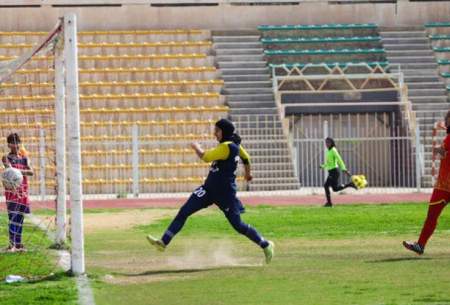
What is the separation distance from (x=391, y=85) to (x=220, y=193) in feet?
92.5

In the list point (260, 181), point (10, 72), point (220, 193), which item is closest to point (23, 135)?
point (260, 181)

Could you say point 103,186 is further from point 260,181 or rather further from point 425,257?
point 425,257

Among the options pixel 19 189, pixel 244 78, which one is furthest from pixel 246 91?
pixel 19 189

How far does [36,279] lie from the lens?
1515 cm

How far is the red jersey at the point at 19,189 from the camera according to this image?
1939cm

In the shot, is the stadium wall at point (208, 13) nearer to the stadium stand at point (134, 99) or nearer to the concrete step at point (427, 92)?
the stadium stand at point (134, 99)

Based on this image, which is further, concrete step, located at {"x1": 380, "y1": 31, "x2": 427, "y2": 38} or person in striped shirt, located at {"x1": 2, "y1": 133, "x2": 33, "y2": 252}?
concrete step, located at {"x1": 380, "y1": 31, "x2": 427, "y2": 38}

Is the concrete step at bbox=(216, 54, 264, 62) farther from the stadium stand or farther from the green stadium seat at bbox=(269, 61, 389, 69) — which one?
the green stadium seat at bbox=(269, 61, 389, 69)

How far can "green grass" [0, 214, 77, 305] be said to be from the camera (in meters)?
13.1

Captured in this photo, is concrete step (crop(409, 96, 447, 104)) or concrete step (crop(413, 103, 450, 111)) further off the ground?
concrete step (crop(409, 96, 447, 104))

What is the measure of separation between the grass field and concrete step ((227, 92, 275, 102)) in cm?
1552

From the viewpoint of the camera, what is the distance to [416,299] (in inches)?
491

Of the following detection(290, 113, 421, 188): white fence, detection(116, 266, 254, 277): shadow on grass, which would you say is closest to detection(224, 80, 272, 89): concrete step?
detection(290, 113, 421, 188): white fence

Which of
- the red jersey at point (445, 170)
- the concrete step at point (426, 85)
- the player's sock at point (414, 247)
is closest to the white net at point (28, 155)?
the player's sock at point (414, 247)
